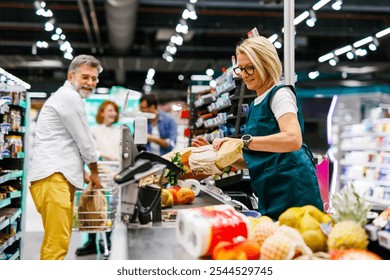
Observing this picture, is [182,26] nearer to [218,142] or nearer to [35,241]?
[35,241]

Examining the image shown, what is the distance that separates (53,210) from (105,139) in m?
3.29

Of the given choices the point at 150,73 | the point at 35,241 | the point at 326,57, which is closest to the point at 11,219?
the point at 35,241

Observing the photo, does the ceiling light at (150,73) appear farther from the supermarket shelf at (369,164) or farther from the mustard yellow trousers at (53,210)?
the mustard yellow trousers at (53,210)

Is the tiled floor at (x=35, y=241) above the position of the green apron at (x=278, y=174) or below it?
below

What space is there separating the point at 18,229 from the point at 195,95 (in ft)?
7.47

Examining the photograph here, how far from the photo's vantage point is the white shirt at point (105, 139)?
6.50 metres

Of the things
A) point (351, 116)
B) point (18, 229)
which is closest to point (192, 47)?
point (351, 116)

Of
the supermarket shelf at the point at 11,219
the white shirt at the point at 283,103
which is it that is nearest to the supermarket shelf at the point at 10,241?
the supermarket shelf at the point at 11,219

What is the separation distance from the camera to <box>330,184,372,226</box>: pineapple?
1.53 m

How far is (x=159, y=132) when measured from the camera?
5934 mm

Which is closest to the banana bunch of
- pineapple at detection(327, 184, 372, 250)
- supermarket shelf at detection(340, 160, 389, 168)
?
pineapple at detection(327, 184, 372, 250)

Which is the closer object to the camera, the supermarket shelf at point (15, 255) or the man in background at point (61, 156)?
the man in background at point (61, 156)

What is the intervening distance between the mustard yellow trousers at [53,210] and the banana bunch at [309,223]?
6.54 feet

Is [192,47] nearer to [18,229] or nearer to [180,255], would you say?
[18,229]
